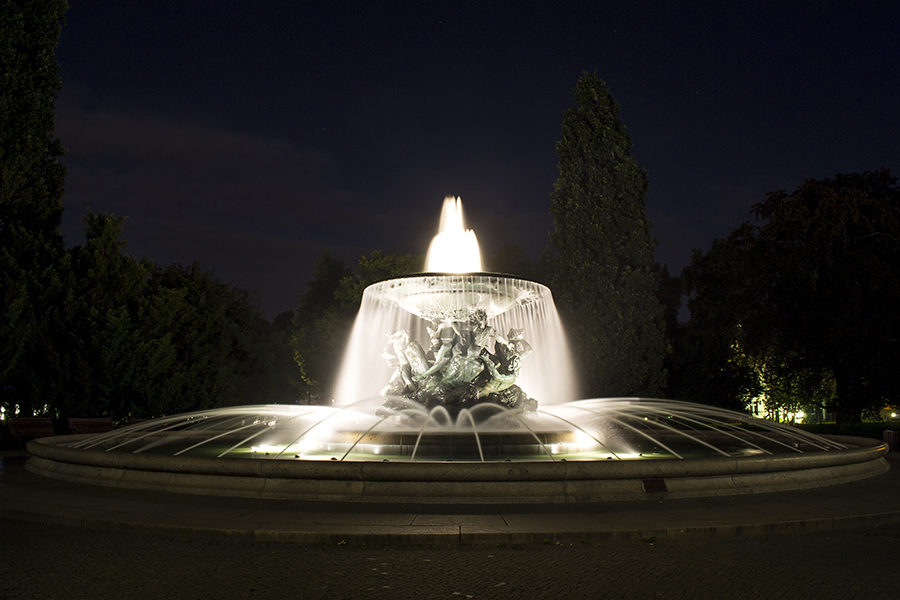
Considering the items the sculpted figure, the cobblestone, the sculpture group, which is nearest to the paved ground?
the cobblestone

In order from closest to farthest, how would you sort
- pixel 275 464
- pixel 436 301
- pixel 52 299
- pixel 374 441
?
pixel 275 464 → pixel 374 441 → pixel 436 301 → pixel 52 299

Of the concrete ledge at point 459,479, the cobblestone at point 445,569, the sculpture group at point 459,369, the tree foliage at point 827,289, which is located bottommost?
the cobblestone at point 445,569

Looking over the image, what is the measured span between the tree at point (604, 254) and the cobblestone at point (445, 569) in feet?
61.3

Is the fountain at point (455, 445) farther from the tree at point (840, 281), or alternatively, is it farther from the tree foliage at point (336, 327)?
the tree foliage at point (336, 327)

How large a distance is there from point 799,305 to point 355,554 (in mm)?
23616

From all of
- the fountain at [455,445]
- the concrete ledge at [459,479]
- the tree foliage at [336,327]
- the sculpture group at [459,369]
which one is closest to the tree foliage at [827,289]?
the fountain at [455,445]

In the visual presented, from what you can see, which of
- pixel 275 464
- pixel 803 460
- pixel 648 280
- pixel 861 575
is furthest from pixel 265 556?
pixel 648 280

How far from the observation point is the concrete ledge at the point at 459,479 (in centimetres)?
883

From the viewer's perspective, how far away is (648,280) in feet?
88.3

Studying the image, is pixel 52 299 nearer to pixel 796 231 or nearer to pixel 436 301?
pixel 436 301

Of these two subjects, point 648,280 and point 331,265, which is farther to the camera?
point 331,265

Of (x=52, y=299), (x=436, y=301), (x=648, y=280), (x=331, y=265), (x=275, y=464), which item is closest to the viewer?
(x=275, y=464)

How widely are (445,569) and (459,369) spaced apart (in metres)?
9.48

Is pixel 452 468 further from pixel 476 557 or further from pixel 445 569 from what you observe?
pixel 445 569
